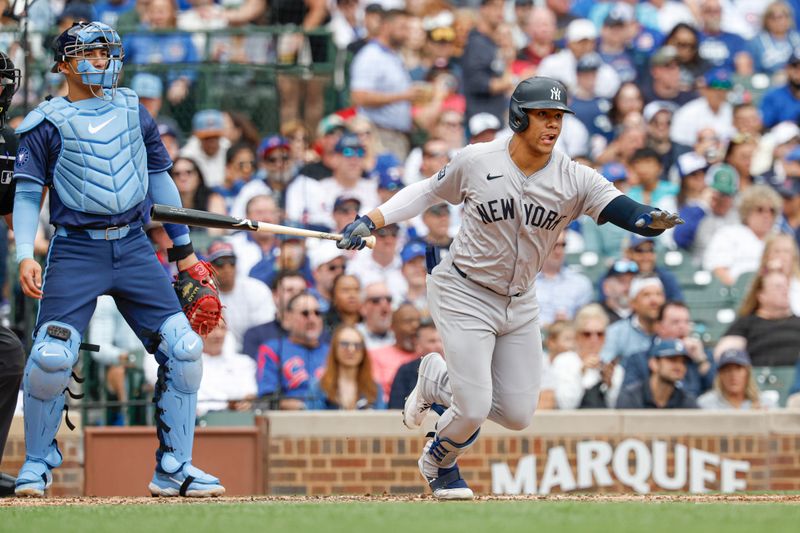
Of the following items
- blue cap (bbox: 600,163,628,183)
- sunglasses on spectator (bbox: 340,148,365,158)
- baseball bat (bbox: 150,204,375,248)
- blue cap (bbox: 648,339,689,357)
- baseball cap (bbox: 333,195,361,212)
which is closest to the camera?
baseball bat (bbox: 150,204,375,248)

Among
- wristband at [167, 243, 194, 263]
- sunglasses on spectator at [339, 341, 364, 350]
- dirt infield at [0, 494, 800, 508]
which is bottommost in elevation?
dirt infield at [0, 494, 800, 508]

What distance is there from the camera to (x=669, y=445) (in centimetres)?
1043

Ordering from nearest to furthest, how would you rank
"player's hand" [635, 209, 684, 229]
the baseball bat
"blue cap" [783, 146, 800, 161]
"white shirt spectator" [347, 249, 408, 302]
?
"player's hand" [635, 209, 684, 229]
the baseball bat
"white shirt spectator" [347, 249, 408, 302]
"blue cap" [783, 146, 800, 161]

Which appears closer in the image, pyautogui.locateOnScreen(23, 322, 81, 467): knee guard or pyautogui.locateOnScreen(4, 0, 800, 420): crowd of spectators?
pyautogui.locateOnScreen(23, 322, 81, 467): knee guard

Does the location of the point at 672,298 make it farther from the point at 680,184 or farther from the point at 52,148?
the point at 52,148

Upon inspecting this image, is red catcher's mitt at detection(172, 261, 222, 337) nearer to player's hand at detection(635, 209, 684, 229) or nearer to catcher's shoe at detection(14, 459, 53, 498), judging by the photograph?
catcher's shoe at detection(14, 459, 53, 498)

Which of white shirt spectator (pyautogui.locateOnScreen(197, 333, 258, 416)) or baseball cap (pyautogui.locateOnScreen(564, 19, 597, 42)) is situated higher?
baseball cap (pyautogui.locateOnScreen(564, 19, 597, 42))

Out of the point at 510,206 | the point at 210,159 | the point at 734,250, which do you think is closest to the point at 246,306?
the point at 210,159

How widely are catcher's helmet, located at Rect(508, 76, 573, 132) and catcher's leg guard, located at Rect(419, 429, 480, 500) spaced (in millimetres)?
1559

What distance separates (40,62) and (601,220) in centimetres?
588

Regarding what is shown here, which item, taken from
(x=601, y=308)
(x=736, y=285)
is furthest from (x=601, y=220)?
(x=736, y=285)

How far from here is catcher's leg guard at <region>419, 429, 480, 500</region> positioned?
756 centimetres

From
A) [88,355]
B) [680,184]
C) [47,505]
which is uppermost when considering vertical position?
[680,184]

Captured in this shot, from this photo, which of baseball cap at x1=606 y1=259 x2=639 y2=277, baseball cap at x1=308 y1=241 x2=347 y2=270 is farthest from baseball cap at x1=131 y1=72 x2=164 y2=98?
baseball cap at x1=606 y1=259 x2=639 y2=277
